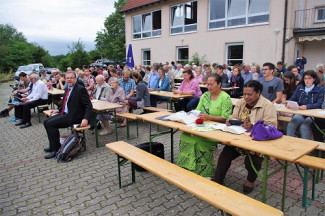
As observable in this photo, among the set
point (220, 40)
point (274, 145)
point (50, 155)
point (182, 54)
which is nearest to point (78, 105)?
point (50, 155)

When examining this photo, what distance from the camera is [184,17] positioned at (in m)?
17.7

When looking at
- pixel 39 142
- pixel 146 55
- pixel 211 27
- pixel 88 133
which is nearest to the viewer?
pixel 39 142

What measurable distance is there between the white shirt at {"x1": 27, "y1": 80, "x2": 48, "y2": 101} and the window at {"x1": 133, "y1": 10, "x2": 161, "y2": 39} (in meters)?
13.4

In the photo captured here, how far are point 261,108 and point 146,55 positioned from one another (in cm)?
1917

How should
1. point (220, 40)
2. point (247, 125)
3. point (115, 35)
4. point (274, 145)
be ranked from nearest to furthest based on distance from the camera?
point (274, 145) < point (247, 125) < point (220, 40) < point (115, 35)

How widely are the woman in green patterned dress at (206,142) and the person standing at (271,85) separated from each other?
1.99 m

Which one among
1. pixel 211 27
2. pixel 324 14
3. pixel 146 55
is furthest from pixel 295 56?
pixel 146 55

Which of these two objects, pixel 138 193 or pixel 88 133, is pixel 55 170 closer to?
pixel 138 193

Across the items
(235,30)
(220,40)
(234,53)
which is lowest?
(234,53)

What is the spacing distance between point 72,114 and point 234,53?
40.3 feet

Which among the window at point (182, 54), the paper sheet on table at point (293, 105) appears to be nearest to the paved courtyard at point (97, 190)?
the paper sheet on table at point (293, 105)

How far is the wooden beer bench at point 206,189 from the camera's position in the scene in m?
2.10

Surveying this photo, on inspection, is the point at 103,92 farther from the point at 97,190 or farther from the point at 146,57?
→ the point at 146,57

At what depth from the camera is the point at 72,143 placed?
4.84 metres
